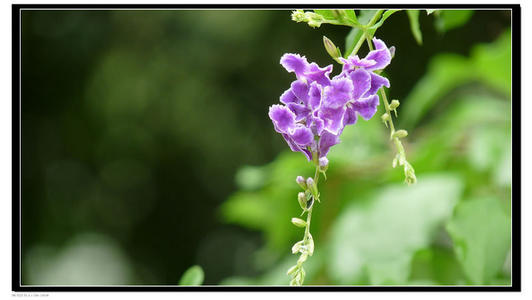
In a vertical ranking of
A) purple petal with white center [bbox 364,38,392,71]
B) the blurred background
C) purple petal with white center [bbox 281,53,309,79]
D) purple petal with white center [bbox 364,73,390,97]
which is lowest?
the blurred background

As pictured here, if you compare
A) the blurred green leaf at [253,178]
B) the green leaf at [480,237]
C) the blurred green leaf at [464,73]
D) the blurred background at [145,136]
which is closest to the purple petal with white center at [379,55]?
the green leaf at [480,237]

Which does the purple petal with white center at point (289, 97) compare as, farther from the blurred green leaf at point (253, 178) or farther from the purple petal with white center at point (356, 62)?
the blurred green leaf at point (253, 178)

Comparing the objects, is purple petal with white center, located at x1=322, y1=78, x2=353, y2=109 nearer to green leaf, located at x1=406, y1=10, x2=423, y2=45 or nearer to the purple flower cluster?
the purple flower cluster

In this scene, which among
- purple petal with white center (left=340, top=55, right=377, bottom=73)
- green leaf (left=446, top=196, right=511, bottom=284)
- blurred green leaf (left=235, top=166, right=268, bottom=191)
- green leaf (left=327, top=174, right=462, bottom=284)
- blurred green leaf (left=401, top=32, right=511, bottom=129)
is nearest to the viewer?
purple petal with white center (left=340, top=55, right=377, bottom=73)

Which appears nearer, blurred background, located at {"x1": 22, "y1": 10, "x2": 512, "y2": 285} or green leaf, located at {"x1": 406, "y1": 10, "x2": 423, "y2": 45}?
green leaf, located at {"x1": 406, "y1": 10, "x2": 423, "y2": 45}

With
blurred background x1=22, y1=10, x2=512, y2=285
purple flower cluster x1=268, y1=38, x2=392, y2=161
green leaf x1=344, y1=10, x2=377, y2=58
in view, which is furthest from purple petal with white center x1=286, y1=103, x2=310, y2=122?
blurred background x1=22, y1=10, x2=512, y2=285

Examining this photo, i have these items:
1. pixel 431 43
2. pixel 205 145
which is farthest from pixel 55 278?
pixel 431 43

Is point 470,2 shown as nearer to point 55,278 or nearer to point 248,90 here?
point 248,90

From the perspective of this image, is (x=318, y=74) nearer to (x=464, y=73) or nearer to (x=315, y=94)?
(x=315, y=94)
